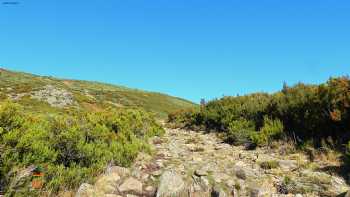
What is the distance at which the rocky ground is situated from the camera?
7094mm

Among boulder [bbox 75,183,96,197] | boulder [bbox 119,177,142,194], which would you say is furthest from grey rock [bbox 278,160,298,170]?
boulder [bbox 75,183,96,197]

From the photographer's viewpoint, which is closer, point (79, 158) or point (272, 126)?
point (79, 158)

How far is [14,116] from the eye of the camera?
702 centimetres

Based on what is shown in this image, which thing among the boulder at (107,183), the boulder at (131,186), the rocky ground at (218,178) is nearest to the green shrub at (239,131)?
the rocky ground at (218,178)

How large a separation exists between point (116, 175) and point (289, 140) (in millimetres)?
5968

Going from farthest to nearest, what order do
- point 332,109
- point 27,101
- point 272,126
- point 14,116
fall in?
point 27,101, point 272,126, point 332,109, point 14,116

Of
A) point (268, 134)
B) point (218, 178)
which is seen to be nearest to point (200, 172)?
point (218, 178)

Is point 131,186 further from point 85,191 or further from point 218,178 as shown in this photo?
point 218,178

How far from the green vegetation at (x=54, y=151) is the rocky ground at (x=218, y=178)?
0.36 metres

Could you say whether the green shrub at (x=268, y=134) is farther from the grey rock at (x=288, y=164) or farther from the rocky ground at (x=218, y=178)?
the grey rock at (x=288, y=164)

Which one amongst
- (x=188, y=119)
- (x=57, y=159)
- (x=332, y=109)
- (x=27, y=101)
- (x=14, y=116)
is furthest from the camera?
(x=27, y=101)

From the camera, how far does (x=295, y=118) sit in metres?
11.7

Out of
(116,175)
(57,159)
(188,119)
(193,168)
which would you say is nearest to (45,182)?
(57,159)

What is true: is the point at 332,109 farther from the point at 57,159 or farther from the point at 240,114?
the point at 57,159
